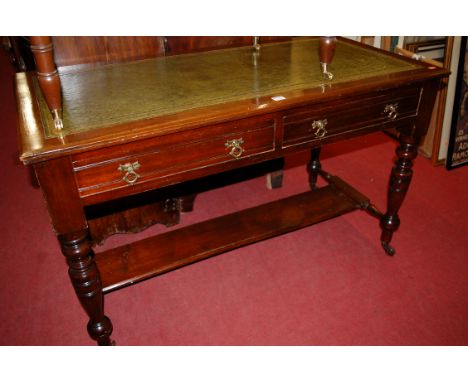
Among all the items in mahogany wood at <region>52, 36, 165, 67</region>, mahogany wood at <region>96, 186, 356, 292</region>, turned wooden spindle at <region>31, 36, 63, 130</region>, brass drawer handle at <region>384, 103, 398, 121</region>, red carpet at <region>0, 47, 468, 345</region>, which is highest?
turned wooden spindle at <region>31, 36, 63, 130</region>

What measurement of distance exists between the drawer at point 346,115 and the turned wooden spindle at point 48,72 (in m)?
0.87

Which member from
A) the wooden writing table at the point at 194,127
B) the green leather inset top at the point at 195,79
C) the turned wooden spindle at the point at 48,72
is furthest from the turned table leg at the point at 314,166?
the turned wooden spindle at the point at 48,72

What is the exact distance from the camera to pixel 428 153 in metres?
3.52

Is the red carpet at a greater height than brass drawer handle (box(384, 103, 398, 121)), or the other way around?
brass drawer handle (box(384, 103, 398, 121))

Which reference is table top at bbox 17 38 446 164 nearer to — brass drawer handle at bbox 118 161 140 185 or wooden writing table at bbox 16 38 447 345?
wooden writing table at bbox 16 38 447 345

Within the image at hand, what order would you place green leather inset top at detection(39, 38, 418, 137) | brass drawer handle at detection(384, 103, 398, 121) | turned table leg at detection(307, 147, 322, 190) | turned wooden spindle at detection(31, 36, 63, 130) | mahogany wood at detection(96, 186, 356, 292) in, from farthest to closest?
turned table leg at detection(307, 147, 322, 190) < mahogany wood at detection(96, 186, 356, 292) < brass drawer handle at detection(384, 103, 398, 121) < green leather inset top at detection(39, 38, 418, 137) < turned wooden spindle at detection(31, 36, 63, 130)

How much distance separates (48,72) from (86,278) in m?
0.83

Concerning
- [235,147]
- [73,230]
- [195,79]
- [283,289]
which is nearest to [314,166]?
[283,289]

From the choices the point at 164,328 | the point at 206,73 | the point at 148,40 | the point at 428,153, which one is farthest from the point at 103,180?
the point at 428,153

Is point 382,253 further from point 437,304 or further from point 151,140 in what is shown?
point 151,140

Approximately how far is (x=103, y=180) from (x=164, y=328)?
1003 mm

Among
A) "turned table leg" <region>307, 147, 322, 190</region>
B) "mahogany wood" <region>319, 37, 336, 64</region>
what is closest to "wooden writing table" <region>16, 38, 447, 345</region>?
"mahogany wood" <region>319, 37, 336, 64</region>

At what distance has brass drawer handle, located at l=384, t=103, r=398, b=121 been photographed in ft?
6.47

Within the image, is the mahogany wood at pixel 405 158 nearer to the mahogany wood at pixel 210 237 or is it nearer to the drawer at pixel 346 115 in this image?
the drawer at pixel 346 115
